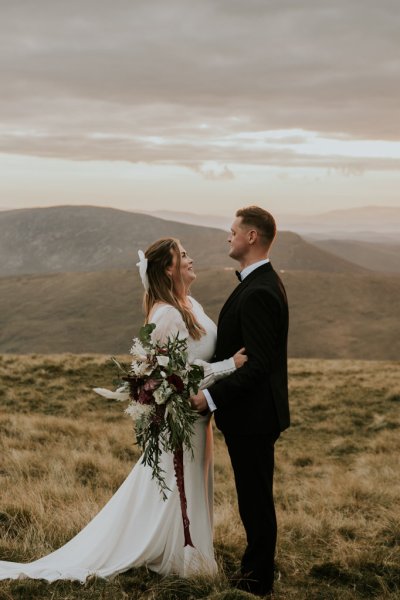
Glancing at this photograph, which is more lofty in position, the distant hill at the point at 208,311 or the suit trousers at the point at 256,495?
the suit trousers at the point at 256,495

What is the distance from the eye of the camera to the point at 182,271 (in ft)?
15.6

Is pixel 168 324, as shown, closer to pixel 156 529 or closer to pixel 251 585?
pixel 156 529

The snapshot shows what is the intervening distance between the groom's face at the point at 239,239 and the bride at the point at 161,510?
45 centimetres

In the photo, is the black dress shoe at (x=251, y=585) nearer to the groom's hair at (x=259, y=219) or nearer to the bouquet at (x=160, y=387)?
the bouquet at (x=160, y=387)

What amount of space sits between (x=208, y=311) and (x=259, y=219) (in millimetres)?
133897

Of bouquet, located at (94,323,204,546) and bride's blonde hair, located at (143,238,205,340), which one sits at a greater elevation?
bride's blonde hair, located at (143,238,205,340)

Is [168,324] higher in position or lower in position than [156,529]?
higher

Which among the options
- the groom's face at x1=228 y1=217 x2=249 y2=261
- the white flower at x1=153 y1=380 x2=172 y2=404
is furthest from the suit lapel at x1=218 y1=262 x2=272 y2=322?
the white flower at x1=153 y1=380 x2=172 y2=404

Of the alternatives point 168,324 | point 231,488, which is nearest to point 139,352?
point 168,324

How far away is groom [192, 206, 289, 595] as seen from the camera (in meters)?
4.13

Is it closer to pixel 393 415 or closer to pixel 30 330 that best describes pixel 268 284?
pixel 393 415

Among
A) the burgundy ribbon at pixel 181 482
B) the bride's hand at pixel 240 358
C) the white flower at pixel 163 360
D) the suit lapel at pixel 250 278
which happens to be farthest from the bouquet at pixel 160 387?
the suit lapel at pixel 250 278

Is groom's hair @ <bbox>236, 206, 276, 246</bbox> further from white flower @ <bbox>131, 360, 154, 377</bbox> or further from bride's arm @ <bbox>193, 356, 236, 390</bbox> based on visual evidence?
white flower @ <bbox>131, 360, 154, 377</bbox>

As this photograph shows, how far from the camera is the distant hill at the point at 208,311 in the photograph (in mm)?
124188
